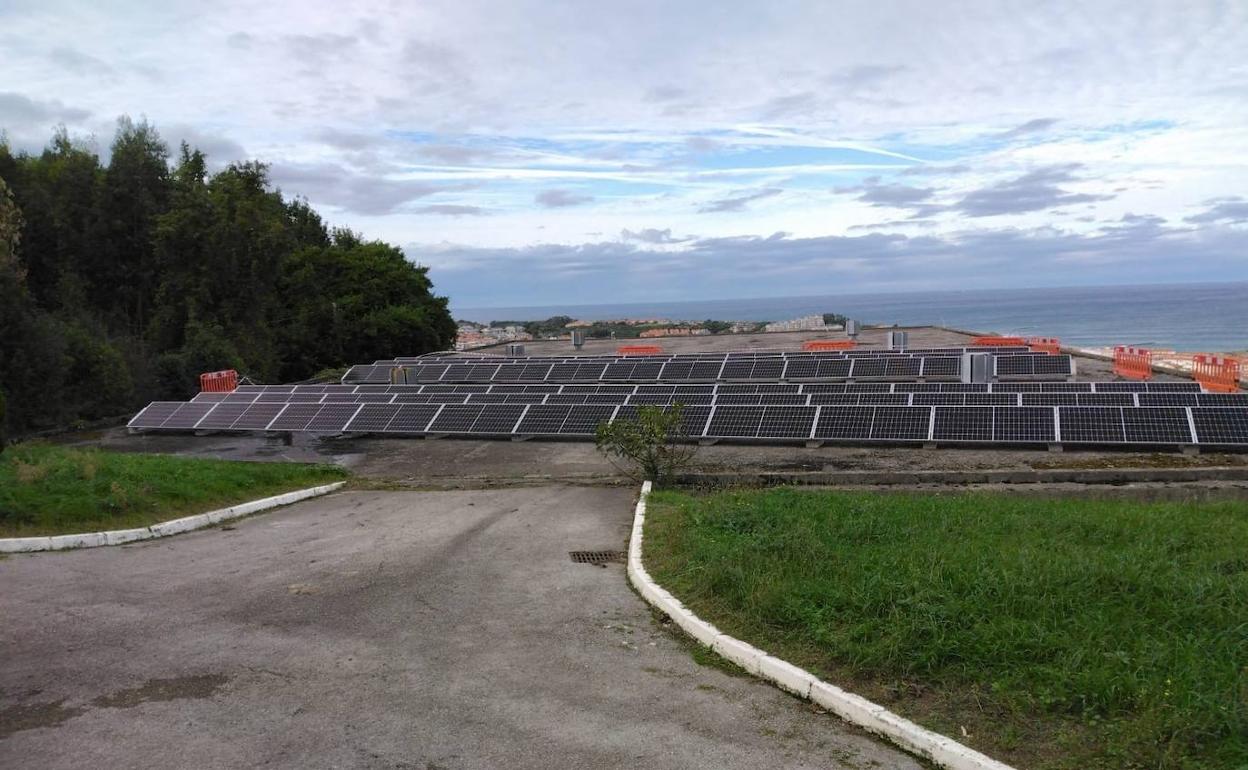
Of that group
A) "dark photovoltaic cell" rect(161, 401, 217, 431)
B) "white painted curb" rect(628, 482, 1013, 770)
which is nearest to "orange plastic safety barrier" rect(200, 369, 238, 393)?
"dark photovoltaic cell" rect(161, 401, 217, 431)

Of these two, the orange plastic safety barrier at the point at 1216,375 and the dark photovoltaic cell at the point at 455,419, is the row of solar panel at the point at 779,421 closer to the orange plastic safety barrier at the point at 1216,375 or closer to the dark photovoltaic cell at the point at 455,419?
the dark photovoltaic cell at the point at 455,419

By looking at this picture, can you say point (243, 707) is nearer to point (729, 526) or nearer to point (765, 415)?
point (729, 526)

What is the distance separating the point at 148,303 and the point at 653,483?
27208 mm

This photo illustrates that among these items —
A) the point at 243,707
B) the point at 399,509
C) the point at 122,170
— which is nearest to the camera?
the point at 243,707

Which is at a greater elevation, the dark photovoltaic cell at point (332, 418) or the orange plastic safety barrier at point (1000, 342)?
the orange plastic safety barrier at point (1000, 342)

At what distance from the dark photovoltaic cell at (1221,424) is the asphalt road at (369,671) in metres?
10.6

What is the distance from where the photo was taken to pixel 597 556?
9.02 m

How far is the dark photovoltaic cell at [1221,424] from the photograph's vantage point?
13.8 metres

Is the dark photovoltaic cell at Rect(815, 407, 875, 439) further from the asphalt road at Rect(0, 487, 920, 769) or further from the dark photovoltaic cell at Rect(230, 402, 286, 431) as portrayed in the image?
the dark photovoltaic cell at Rect(230, 402, 286, 431)

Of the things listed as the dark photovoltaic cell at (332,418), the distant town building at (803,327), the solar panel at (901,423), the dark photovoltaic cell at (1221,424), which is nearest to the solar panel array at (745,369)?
the dark photovoltaic cell at (332,418)

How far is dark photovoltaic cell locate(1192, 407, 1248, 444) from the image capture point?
45.3ft

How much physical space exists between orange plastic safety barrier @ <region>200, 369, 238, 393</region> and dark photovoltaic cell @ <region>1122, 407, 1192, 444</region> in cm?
2339

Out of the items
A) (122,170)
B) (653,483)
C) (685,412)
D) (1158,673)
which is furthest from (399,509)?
(122,170)

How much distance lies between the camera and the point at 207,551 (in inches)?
384
